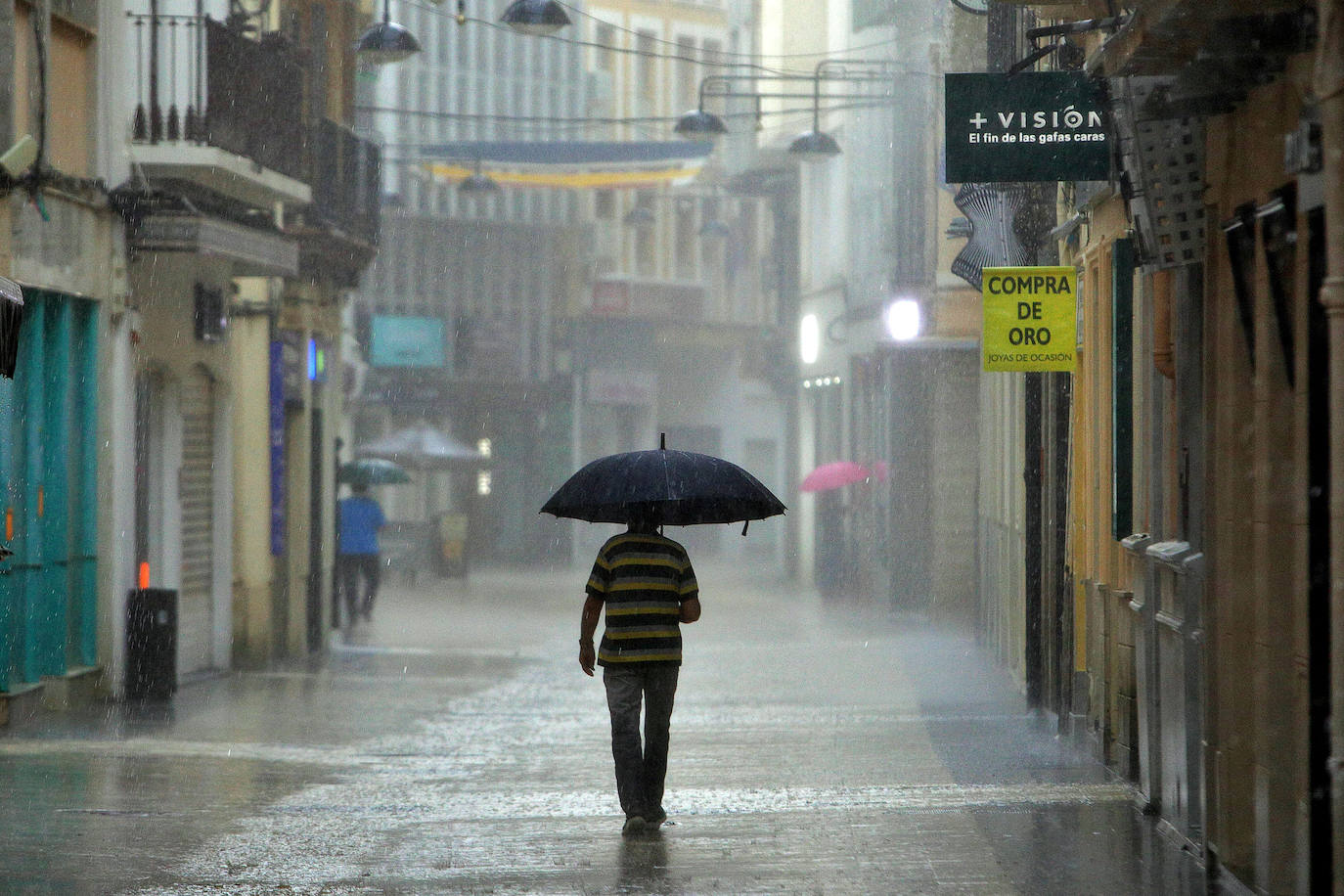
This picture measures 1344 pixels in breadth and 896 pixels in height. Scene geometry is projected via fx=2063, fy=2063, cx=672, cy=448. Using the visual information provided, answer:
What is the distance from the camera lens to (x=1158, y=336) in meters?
9.47

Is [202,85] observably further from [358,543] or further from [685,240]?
[685,240]

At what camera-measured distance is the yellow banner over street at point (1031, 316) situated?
12.5 m

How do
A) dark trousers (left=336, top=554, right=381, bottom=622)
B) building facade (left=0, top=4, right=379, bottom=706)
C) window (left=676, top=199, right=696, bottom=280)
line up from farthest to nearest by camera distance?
window (left=676, top=199, right=696, bottom=280), dark trousers (left=336, top=554, right=381, bottom=622), building facade (left=0, top=4, right=379, bottom=706)

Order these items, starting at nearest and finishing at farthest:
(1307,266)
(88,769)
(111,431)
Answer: (1307,266)
(88,769)
(111,431)

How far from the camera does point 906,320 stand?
85.4ft

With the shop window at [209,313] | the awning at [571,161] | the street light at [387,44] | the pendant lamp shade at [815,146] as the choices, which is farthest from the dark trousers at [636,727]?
the awning at [571,161]

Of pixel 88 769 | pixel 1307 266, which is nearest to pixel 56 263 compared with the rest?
pixel 88 769

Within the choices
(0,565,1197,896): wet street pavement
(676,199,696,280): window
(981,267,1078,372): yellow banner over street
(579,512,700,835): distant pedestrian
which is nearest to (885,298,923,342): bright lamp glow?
(0,565,1197,896): wet street pavement

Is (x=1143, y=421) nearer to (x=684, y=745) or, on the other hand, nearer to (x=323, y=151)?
(x=684, y=745)

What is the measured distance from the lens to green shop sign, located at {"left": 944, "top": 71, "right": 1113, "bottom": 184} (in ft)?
33.4

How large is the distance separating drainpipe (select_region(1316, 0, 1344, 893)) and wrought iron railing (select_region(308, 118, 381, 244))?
14757 mm

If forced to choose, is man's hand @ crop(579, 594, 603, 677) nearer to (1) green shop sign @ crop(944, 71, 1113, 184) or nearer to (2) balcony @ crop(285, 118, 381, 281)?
(1) green shop sign @ crop(944, 71, 1113, 184)

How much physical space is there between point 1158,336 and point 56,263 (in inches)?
333

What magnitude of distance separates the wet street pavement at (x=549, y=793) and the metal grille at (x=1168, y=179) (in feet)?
8.23
